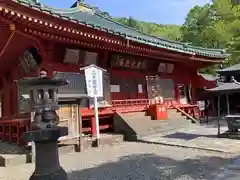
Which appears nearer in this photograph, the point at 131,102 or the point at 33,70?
the point at 33,70

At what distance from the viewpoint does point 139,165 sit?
766cm

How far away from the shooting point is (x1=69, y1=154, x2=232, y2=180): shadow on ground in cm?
657

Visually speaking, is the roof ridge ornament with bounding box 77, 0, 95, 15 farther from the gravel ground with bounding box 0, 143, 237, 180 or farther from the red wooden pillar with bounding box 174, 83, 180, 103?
the gravel ground with bounding box 0, 143, 237, 180

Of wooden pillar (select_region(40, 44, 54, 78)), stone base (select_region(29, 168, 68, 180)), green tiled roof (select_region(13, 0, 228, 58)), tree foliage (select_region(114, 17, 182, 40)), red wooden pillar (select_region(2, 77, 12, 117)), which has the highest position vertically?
tree foliage (select_region(114, 17, 182, 40))

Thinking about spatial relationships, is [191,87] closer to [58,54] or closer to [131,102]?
[131,102]

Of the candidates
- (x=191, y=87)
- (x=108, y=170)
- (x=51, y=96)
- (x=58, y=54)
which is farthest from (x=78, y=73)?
(x=191, y=87)

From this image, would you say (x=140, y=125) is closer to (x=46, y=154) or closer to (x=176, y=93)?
(x=176, y=93)

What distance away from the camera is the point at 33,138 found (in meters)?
4.77

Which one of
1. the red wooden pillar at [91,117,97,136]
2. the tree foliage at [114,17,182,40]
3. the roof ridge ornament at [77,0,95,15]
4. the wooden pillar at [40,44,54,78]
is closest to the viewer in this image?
the wooden pillar at [40,44,54,78]

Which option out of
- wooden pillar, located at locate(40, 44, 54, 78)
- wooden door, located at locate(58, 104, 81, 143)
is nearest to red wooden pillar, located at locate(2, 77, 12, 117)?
wooden pillar, located at locate(40, 44, 54, 78)

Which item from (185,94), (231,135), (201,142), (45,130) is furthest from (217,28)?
(45,130)

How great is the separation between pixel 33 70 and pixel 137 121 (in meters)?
5.08

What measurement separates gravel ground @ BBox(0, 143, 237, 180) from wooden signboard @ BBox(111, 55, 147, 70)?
5.33 m

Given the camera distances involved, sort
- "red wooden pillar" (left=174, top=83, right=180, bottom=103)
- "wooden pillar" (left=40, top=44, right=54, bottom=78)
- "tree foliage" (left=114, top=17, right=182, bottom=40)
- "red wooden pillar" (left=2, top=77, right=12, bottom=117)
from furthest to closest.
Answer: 1. "tree foliage" (left=114, top=17, right=182, bottom=40)
2. "red wooden pillar" (left=174, top=83, right=180, bottom=103)
3. "red wooden pillar" (left=2, top=77, right=12, bottom=117)
4. "wooden pillar" (left=40, top=44, right=54, bottom=78)
